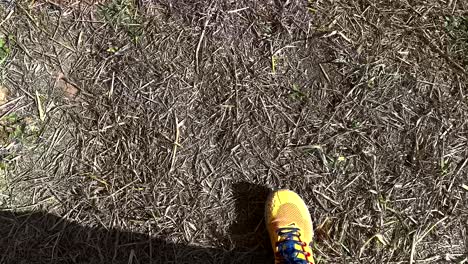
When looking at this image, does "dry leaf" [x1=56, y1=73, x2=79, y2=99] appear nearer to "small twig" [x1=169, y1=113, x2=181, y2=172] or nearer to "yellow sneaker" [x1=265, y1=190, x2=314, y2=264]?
"small twig" [x1=169, y1=113, x2=181, y2=172]

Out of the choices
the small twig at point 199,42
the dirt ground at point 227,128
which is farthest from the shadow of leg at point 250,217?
the small twig at point 199,42

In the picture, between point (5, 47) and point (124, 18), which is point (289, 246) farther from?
point (5, 47)

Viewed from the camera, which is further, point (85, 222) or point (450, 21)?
point (450, 21)

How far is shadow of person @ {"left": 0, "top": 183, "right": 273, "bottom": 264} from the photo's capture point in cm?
208

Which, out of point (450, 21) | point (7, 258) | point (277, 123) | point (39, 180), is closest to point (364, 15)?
point (450, 21)

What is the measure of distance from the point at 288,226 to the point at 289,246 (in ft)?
0.28

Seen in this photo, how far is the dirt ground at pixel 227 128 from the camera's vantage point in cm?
211

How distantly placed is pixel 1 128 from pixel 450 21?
2.09m

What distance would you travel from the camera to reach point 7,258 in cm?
207

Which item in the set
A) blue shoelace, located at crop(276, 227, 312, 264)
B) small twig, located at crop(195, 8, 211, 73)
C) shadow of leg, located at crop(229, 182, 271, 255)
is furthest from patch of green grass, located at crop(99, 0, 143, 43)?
blue shoelace, located at crop(276, 227, 312, 264)

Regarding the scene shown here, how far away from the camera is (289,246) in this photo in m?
2.09

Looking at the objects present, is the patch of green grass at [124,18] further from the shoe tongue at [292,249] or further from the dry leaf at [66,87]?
the shoe tongue at [292,249]

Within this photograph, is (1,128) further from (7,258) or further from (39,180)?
(7,258)

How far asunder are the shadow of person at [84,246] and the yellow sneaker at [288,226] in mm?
126
